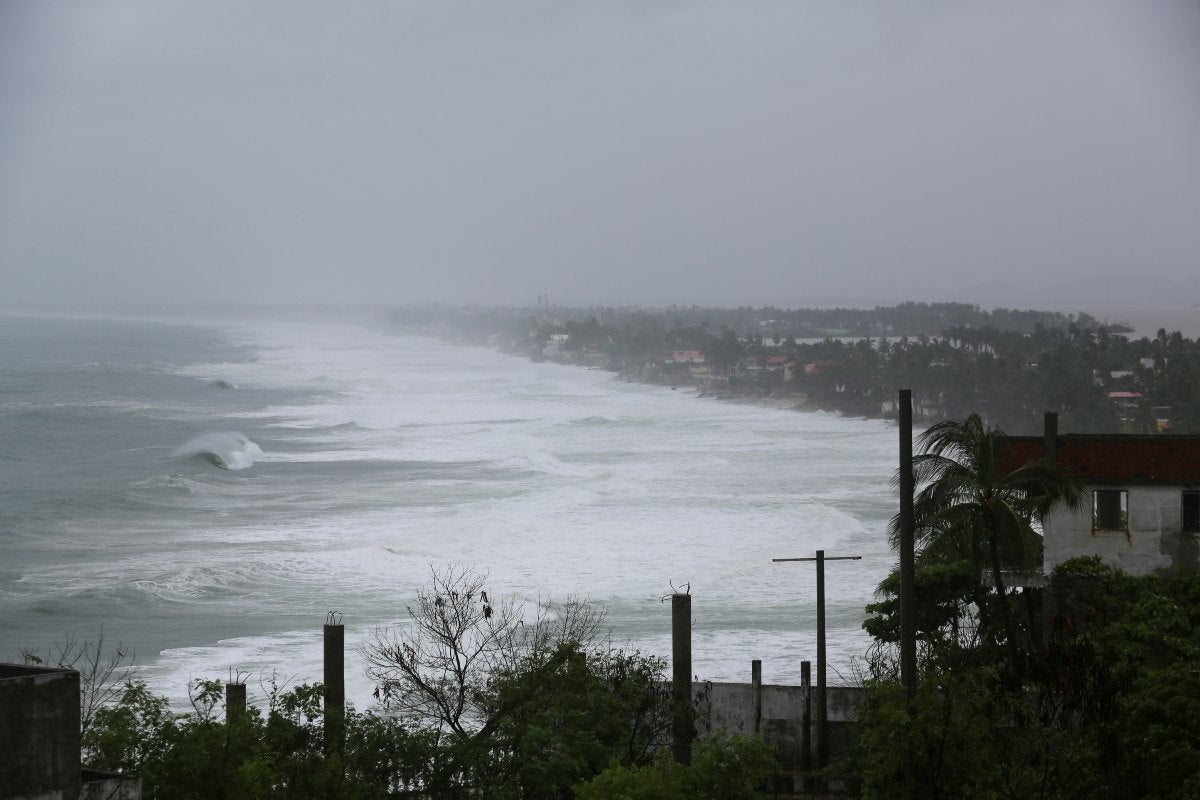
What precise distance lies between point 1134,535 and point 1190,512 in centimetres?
89

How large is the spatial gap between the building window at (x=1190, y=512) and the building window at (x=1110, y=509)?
2.63ft

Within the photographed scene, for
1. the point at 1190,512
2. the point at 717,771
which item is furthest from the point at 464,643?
the point at 717,771

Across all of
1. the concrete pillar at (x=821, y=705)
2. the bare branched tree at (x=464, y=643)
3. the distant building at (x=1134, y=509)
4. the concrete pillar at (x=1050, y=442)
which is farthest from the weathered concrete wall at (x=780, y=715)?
the concrete pillar at (x=1050, y=442)

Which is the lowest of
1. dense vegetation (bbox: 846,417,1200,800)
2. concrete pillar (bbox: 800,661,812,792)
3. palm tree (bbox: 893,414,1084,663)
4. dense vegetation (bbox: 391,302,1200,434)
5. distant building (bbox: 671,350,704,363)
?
concrete pillar (bbox: 800,661,812,792)

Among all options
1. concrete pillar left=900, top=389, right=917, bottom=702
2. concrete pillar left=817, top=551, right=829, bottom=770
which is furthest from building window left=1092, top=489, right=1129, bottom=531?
concrete pillar left=900, top=389, right=917, bottom=702

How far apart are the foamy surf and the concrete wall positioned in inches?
1509

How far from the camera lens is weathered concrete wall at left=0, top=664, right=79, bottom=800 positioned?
881cm

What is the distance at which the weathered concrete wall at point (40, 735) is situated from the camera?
881cm

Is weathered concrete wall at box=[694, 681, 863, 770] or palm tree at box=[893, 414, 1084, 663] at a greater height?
palm tree at box=[893, 414, 1084, 663]

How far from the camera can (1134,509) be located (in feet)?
68.7

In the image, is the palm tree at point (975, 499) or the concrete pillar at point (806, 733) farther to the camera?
the concrete pillar at point (806, 733)

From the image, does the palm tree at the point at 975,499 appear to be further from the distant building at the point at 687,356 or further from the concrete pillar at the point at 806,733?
the distant building at the point at 687,356

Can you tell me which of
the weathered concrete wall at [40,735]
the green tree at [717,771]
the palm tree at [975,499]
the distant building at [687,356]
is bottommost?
the green tree at [717,771]

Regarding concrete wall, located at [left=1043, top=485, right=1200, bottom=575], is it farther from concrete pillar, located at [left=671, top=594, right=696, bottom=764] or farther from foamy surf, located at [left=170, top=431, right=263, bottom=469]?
foamy surf, located at [left=170, top=431, right=263, bottom=469]
